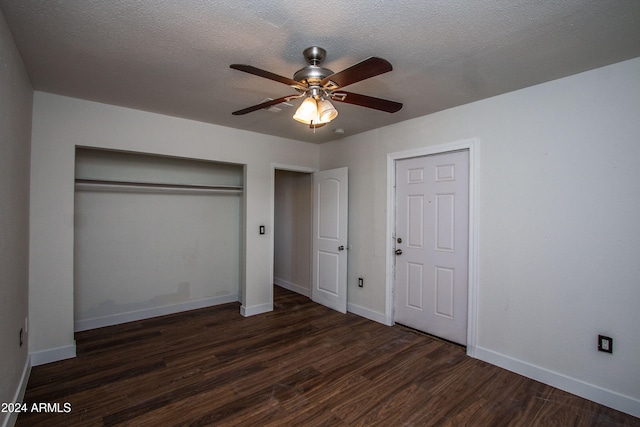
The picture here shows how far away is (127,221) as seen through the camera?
3637mm

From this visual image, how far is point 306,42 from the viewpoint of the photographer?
1.83 m

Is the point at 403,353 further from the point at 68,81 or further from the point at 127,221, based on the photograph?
the point at 68,81

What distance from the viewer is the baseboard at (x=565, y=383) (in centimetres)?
205

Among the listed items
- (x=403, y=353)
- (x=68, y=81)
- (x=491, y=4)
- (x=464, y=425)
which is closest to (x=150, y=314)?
(x=68, y=81)

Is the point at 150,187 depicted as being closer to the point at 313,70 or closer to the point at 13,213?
the point at 13,213

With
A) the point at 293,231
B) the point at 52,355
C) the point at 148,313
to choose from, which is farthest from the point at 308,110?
the point at 293,231

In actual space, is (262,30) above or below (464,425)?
above

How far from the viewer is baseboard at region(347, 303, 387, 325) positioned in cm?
366

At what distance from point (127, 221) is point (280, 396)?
110 inches

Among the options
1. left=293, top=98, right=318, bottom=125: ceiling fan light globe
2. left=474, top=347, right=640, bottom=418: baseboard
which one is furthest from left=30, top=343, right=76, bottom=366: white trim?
left=474, top=347, right=640, bottom=418: baseboard

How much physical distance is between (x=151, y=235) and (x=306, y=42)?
3147 mm

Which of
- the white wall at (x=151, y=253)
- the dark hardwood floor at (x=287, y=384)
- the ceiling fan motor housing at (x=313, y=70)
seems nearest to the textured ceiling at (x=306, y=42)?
the ceiling fan motor housing at (x=313, y=70)

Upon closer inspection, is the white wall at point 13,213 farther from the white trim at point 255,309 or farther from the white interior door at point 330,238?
the white interior door at point 330,238

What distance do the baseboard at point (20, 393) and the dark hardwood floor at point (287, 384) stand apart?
60 mm
